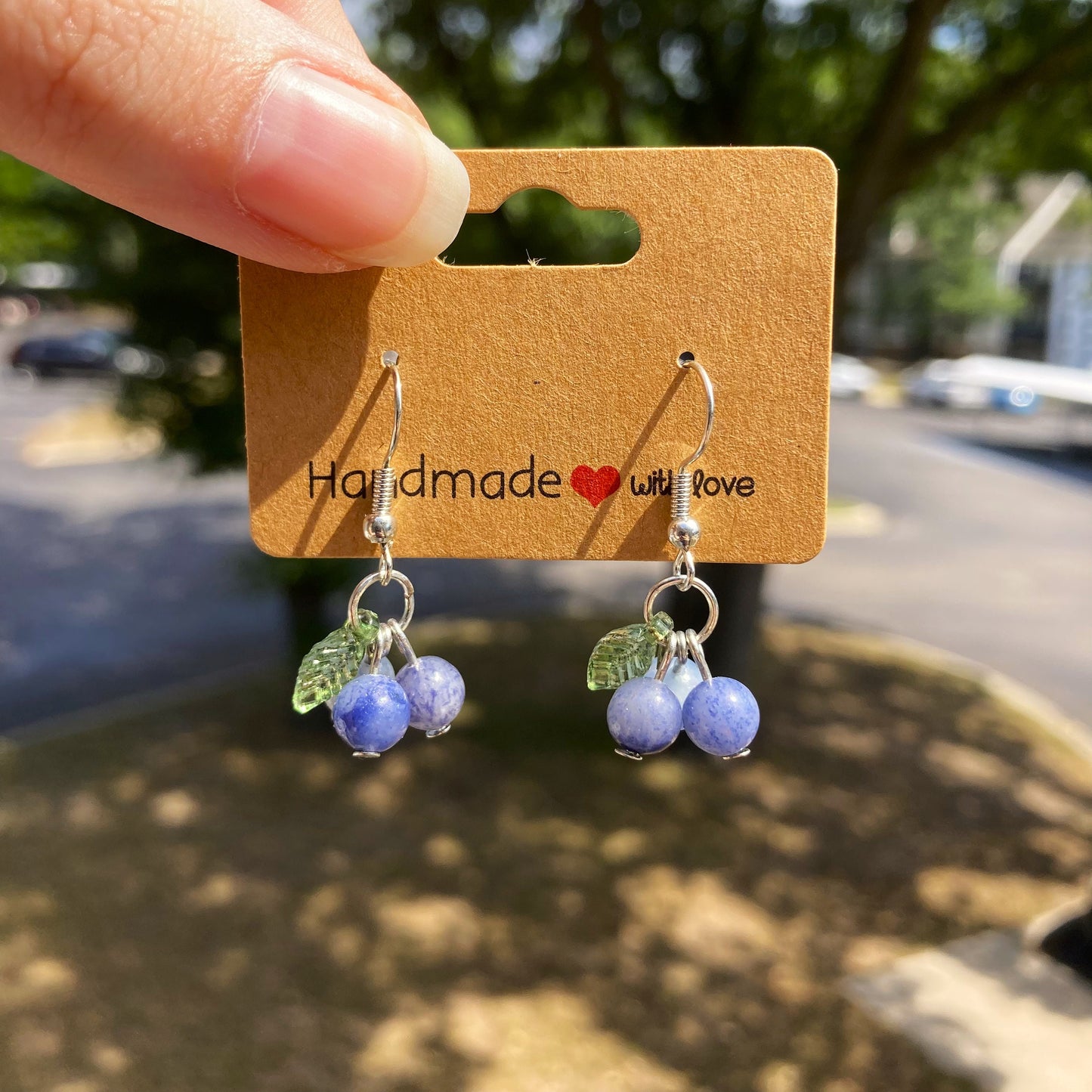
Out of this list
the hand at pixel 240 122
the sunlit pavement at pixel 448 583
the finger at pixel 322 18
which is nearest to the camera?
the hand at pixel 240 122

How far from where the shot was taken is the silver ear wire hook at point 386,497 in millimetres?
1090

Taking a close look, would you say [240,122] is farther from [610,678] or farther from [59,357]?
[59,357]

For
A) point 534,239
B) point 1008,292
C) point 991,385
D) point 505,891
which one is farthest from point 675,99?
point 1008,292

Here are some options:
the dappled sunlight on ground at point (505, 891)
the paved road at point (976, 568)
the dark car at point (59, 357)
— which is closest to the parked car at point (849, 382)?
the paved road at point (976, 568)

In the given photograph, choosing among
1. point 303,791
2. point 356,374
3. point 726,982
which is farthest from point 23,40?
point 303,791

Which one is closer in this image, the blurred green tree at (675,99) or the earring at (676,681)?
the earring at (676,681)

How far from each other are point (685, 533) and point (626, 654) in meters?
0.17

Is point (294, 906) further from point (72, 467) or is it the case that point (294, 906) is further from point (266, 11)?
point (72, 467)

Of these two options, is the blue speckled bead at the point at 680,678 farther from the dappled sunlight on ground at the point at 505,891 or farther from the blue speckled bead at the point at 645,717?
the dappled sunlight on ground at the point at 505,891

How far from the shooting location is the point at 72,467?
13.8 meters

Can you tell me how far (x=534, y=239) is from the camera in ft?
14.7

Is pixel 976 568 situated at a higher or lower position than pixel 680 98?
lower

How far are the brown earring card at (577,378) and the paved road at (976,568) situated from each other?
584cm

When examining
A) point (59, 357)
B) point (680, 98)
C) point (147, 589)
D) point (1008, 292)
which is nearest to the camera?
point (680, 98)
